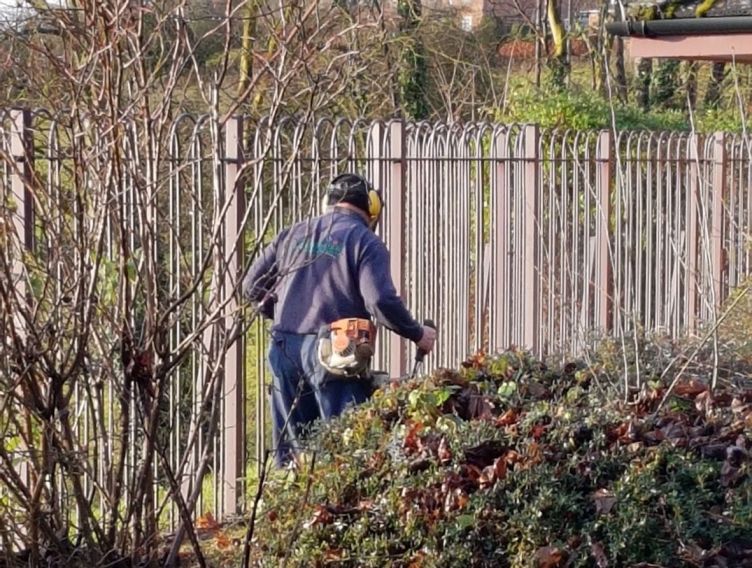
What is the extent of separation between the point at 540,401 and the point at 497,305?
4.04 meters

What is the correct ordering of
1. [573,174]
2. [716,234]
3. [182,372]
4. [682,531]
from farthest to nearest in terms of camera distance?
1. [716,234]
2. [573,174]
3. [182,372]
4. [682,531]

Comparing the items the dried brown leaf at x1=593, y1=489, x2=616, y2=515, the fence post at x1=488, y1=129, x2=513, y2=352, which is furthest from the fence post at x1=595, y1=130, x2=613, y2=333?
the dried brown leaf at x1=593, y1=489, x2=616, y2=515

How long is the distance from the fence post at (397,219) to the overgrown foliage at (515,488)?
2905 millimetres

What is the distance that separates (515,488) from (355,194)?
2.54 metres

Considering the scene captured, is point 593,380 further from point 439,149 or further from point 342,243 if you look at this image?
point 439,149

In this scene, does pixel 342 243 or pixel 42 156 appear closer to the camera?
pixel 42 156

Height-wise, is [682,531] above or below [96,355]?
below

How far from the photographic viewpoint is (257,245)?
4023 mm

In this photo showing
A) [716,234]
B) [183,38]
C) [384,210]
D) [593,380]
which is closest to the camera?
[183,38]

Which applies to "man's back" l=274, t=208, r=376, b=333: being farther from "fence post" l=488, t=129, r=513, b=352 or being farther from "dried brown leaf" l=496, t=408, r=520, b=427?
"fence post" l=488, t=129, r=513, b=352

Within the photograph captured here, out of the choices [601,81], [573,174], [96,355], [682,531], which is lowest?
[682,531]

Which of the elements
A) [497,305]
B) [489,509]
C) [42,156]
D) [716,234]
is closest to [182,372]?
[42,156]

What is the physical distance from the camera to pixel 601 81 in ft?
70.6

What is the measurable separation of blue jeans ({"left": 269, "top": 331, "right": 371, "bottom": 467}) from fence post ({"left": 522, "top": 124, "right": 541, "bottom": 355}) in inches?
112
